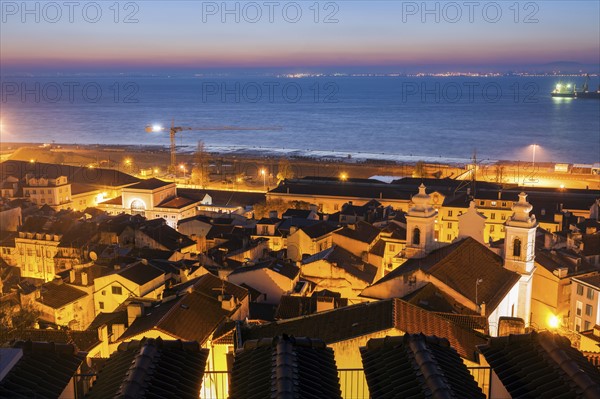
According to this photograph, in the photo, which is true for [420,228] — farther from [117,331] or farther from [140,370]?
[140,370]

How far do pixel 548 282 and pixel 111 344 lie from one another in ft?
25.5

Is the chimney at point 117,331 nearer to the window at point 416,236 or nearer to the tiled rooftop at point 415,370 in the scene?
the window at point 416,236

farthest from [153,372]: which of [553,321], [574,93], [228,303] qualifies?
[574,93]

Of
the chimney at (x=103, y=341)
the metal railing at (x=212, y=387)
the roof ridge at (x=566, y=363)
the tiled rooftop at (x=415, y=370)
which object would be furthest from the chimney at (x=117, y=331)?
the roof ridge at (x=566, y=363)

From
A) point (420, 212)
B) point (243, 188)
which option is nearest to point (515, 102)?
point (243, 188)

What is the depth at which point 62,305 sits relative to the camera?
1197cm

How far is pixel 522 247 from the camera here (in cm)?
1121

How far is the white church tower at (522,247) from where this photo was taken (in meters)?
11.2

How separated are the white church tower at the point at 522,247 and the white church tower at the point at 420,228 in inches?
51.1

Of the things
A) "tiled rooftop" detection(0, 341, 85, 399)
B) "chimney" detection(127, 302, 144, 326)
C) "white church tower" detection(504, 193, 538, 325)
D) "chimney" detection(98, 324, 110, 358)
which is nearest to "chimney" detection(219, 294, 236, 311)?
"chimney" detection(127, 302, 144, 326)

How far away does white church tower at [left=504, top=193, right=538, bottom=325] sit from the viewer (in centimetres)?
1116

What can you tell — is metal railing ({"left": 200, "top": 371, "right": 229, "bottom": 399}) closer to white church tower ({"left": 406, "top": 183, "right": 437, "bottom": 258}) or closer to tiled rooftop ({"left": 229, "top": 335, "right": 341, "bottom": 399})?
tiled rooftop ({"left": 229, "top": 335, "right": 341, "bottom": 399})

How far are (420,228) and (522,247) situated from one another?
1681 millimetres

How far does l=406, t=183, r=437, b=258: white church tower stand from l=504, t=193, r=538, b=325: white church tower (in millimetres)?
1298
